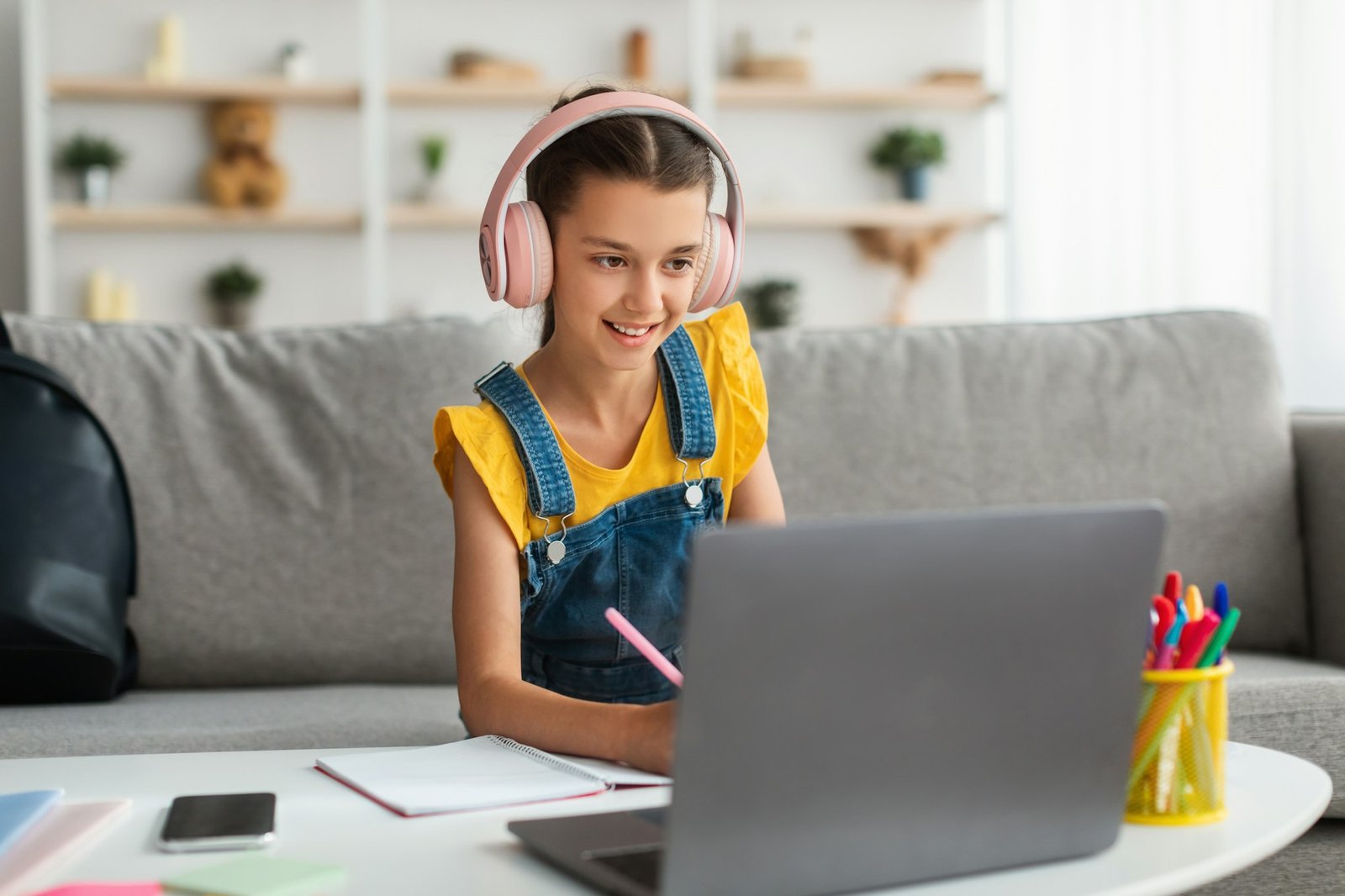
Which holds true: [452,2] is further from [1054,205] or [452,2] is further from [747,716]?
[747,716]

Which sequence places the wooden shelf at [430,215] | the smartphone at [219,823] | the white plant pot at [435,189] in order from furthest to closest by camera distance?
the white plant pot at [435,189]
the wooden shelf at [430,215]
the smartphone at [219,823]

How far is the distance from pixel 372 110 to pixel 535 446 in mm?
3274

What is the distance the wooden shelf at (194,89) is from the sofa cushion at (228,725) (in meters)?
2.87

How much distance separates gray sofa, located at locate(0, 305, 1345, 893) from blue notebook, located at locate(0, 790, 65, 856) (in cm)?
91

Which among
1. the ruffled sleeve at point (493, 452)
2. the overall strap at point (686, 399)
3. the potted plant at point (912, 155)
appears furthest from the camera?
the potted plant at point (912, 155)

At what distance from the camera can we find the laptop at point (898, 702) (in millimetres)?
518

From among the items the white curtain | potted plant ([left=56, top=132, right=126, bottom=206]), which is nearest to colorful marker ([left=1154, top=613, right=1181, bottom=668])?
the white curtain

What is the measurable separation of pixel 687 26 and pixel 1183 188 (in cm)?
172

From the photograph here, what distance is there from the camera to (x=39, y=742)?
A: 1412 millimetres

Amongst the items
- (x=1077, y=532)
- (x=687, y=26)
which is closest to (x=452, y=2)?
(x=687, y=26)

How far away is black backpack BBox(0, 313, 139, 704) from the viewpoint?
152 centimetres

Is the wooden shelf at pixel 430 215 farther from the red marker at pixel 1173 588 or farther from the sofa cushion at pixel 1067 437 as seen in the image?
the red marker at pixel 1173 588

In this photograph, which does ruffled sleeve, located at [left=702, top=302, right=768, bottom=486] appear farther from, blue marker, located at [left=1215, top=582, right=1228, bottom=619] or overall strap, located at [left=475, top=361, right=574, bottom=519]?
blue marker, located at [left=1215, top=582, right=1228, bottom=619]

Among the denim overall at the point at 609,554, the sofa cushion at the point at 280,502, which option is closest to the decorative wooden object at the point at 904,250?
the sofa cushion at the point at 280,502
